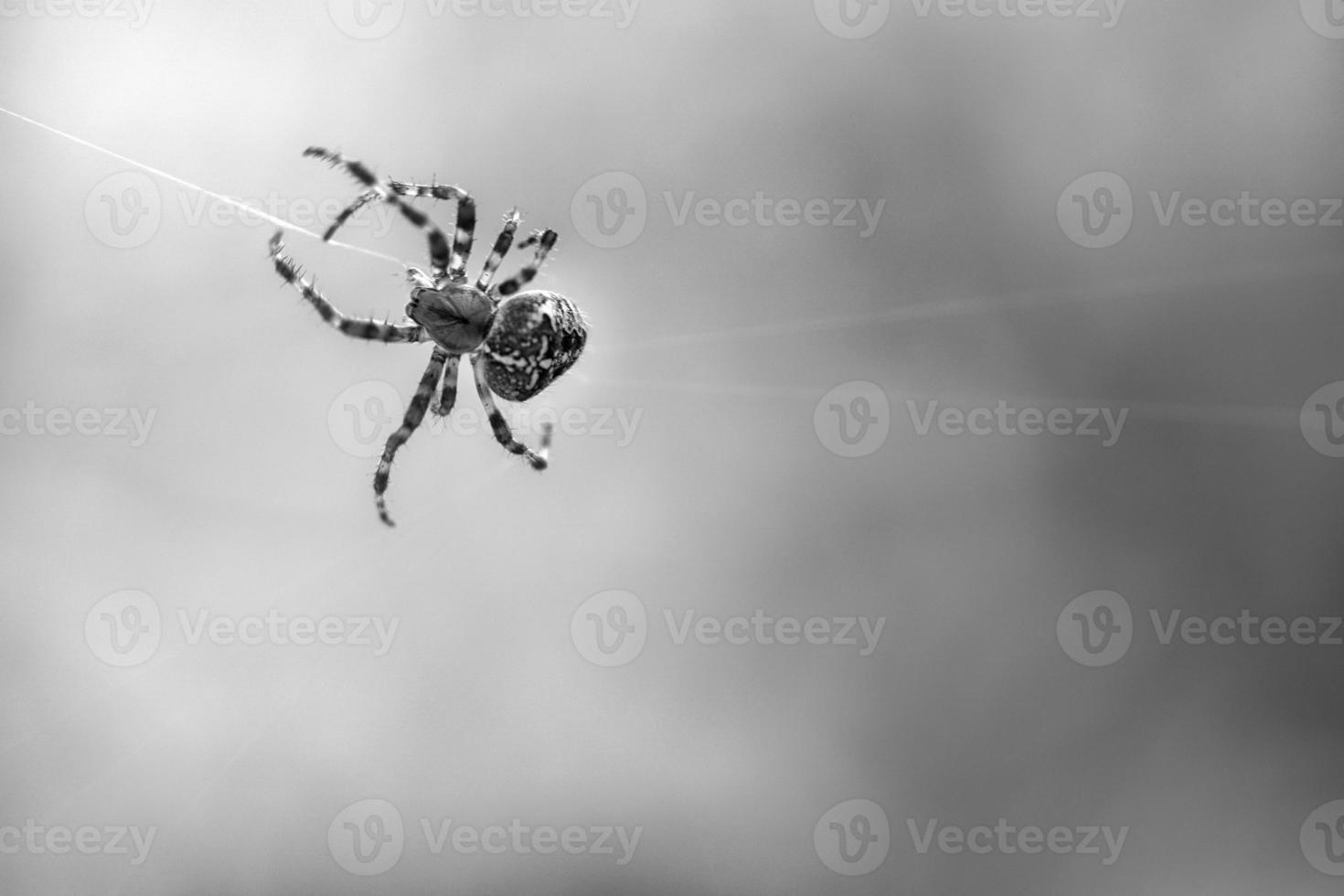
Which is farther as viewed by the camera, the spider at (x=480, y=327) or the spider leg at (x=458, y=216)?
the spider at (x=480, y=327)
